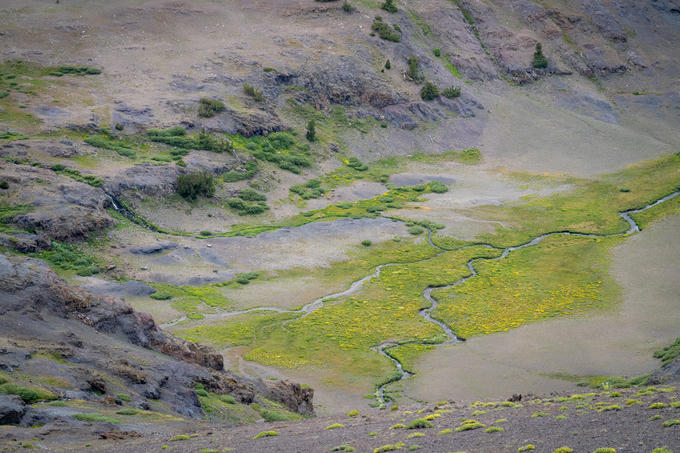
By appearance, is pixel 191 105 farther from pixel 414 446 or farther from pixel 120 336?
pixel 414 446

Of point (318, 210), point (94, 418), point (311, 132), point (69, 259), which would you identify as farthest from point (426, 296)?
point (94, 418)

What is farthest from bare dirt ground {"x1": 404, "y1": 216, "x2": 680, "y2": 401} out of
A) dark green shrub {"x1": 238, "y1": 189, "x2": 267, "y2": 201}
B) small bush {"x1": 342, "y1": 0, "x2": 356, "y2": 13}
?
small bush {"x1": 342, "y1": 0, "x2": 356, "y2": 13}

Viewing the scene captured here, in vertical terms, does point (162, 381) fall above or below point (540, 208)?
above

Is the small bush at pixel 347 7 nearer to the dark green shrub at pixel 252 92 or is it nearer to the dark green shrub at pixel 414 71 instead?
the dark green shrub at pixel 414 71

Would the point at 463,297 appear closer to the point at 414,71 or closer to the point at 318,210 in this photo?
the point at 318,210

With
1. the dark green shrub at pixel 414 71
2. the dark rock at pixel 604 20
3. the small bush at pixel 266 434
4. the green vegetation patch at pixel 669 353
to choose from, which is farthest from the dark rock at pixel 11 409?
the dark rock at pixel 604 20

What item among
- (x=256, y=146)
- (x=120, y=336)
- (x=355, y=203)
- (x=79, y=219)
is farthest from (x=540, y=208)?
(x=120, y=336)
